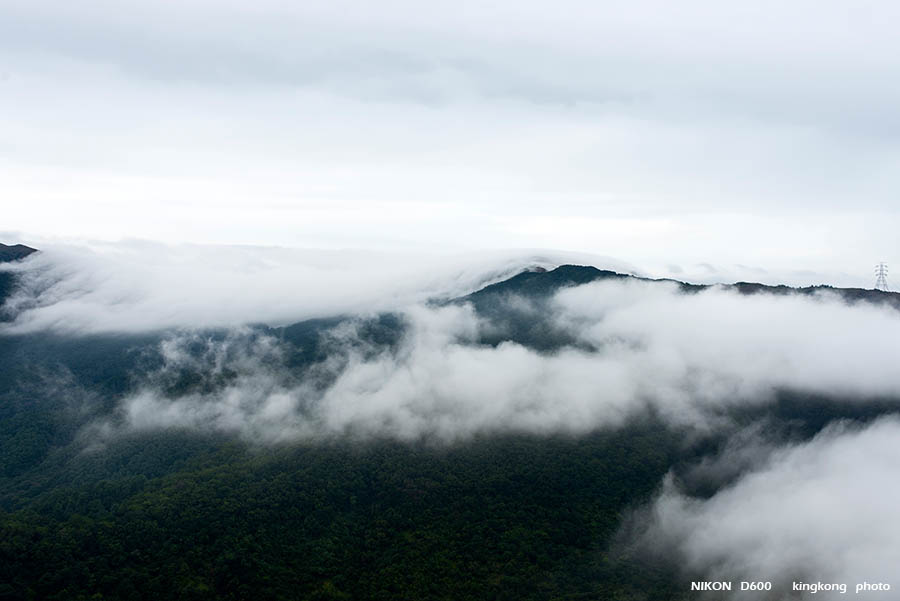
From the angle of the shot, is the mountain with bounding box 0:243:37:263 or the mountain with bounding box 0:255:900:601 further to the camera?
the mountain with bounding box 0:243:37:263

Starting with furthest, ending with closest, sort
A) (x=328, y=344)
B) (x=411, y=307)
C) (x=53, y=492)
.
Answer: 1. (x=411, y=307)
2. (x=328, y=344)
3. (x=53, y=492)

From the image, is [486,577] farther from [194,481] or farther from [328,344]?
[328,344]

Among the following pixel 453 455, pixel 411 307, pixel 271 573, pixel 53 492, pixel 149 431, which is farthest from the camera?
pixel 411 307

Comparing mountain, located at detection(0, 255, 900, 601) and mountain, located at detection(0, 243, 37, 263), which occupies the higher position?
mountain, located at detection(0, 243, 37, 263)

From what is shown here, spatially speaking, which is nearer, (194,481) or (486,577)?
(486,577)

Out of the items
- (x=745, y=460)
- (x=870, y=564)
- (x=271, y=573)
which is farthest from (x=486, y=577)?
(x=745, y=460)

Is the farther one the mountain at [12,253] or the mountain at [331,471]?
the mountain at [12,253]

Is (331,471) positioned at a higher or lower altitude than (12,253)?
lower

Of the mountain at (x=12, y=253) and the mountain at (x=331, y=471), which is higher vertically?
the mountain at (x=12, y=253)

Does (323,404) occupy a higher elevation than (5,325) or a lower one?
lower

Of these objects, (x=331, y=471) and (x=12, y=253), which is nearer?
(x=331, y=471)
